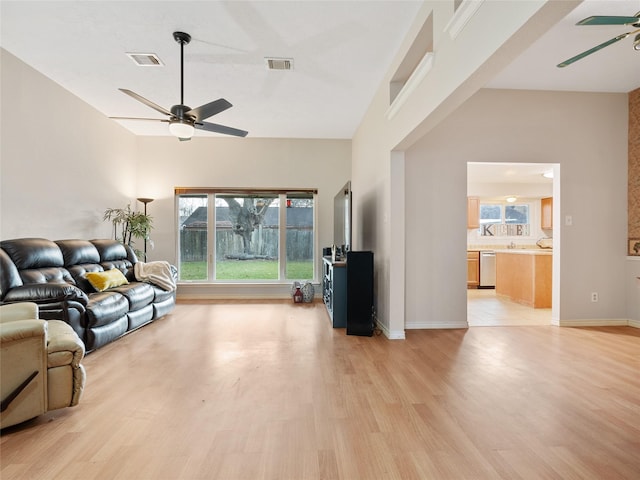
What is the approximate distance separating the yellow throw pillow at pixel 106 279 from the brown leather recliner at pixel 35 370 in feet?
5.39

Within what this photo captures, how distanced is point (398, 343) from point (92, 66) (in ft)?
14.8

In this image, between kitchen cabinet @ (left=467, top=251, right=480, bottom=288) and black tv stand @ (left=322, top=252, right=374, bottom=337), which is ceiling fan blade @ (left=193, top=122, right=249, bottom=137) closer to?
black tv stand @ (left=322, top=252, right=374, bottom=337)

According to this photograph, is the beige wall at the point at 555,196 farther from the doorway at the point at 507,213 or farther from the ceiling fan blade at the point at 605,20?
the doorway at the point at 507,213

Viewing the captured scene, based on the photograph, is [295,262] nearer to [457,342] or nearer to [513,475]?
[457,342]

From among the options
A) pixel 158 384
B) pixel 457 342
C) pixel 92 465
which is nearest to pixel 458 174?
pixel 457 342

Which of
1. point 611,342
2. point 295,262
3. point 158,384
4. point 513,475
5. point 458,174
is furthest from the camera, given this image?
point 295,262

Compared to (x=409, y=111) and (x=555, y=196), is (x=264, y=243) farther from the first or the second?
(x=555, y=196)

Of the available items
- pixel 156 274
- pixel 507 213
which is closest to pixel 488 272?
pixel 507 213

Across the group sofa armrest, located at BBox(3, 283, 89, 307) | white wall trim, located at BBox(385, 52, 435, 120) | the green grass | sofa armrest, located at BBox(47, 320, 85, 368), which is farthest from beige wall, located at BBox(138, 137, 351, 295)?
sofa armrest, located at BBox(47, 320, 85, 368)

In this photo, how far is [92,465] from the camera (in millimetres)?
1588

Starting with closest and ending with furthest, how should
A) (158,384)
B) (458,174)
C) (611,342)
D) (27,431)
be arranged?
1. (27,431)
2. (158,384)
3. (611,342)
4. (458,174)

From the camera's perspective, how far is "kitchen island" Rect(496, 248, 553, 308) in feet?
17.3

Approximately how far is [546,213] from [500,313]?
4.12 m

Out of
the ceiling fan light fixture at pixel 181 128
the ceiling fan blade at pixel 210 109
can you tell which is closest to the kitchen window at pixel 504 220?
the ceiling fan blade at pixel 210 109
